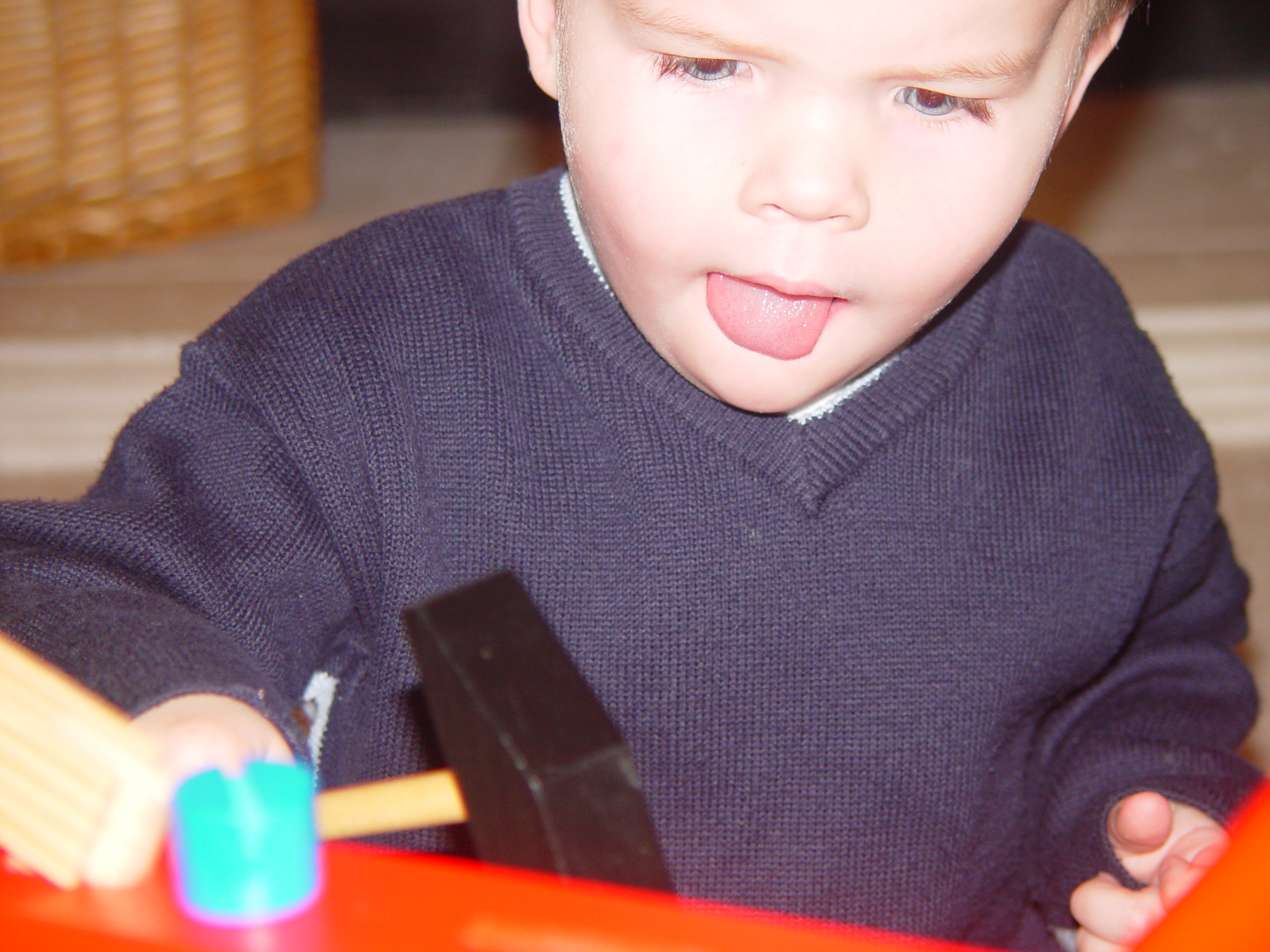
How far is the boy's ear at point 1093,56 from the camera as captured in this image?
546 mm

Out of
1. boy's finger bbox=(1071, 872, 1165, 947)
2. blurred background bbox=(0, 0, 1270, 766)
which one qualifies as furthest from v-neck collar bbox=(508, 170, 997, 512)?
blurred background bbox=(0, 0, 1270, 766)

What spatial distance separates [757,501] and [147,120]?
94 centimetres

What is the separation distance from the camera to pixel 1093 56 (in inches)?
22.2

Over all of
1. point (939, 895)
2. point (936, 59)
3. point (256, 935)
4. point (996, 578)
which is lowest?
point (939, 895)

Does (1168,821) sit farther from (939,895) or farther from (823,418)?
(823,418)

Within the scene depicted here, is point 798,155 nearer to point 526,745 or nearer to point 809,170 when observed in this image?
point 809,170

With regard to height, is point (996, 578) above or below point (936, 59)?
below

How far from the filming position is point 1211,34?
2.07 metres

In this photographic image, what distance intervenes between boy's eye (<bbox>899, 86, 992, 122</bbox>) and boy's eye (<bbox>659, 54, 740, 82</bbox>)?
0.19ft

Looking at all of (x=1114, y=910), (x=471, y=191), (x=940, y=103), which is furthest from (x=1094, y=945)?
(x=471, y=191)

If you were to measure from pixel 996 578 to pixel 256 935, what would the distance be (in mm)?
428

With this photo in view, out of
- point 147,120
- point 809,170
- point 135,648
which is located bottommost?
point 147,120

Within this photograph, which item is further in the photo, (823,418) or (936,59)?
(823,418)

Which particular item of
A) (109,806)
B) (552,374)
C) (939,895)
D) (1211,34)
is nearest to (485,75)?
(1211,34)
